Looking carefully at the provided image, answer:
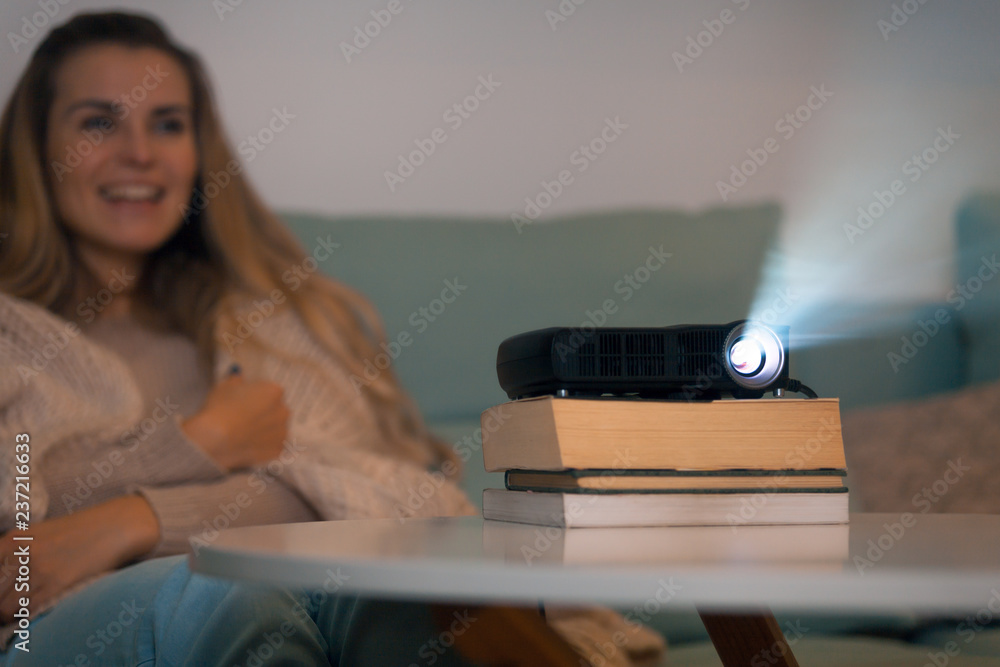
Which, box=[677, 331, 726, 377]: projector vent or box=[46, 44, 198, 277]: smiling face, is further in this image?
box=[46, 44, 198, 277]: smiling face

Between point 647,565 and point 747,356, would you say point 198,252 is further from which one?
point 647,565

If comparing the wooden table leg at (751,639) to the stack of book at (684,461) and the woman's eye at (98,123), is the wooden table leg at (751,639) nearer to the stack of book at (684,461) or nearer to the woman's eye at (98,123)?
the stack of book at (684,461)

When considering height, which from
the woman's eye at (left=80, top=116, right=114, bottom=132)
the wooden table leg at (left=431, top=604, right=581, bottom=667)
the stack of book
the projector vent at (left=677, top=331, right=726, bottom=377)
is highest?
the woman's eye at (left=80, top=116, right=114, bottom=132)

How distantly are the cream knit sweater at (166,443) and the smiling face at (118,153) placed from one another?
7.1 inches

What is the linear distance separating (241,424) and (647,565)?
1104 mm

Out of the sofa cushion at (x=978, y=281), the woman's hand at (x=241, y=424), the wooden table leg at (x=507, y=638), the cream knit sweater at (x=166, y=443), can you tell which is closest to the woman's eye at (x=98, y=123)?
the cream knit sweater at (x=166, y=443)

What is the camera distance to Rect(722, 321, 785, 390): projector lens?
0.61 meters

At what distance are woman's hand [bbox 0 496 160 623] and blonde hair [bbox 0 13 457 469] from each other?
1.14ft

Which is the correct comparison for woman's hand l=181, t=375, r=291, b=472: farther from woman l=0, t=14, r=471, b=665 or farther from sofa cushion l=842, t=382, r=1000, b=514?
sofa cushion l=842, t=382, r=1000, b=514

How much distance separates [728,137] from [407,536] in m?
1.40

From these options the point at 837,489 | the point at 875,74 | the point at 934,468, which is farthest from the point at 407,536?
the point at 875,74

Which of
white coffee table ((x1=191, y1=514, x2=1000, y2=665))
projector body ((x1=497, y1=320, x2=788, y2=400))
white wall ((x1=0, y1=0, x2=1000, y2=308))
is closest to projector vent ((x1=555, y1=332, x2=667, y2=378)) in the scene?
projector body ((x1=497, y1=320, x2=788, y2=400))

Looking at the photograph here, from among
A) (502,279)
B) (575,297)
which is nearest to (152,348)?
(502,279)

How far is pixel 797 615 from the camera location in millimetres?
1325
